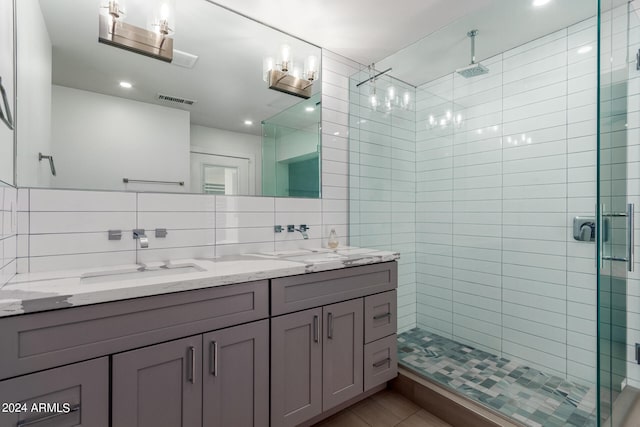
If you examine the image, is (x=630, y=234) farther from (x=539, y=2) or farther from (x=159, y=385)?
(x=159, y=385)

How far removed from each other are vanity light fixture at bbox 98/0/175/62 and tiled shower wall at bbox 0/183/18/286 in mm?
864

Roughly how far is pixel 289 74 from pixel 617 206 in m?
2.08

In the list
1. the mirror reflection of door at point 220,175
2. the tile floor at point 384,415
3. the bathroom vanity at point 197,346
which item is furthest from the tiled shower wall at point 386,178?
the mirror reflection of door at point 220,175

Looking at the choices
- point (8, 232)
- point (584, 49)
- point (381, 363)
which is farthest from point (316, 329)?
point (584, 49)

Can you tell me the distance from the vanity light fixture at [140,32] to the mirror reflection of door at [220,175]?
0.58m

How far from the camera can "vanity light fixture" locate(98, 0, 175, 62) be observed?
144 cm

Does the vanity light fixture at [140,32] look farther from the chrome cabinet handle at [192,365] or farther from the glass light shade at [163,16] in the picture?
the chrome cabinet handle at [192,365]

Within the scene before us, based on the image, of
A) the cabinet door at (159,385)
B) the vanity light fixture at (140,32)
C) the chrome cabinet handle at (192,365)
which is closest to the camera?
the cabinet door at (159,385)

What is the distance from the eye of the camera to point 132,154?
59.4 inches

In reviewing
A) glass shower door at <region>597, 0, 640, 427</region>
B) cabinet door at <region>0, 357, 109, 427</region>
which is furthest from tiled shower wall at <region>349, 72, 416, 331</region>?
cabinet door at <region>0, 357, 109, 427</region>

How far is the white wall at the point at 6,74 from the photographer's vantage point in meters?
0.99

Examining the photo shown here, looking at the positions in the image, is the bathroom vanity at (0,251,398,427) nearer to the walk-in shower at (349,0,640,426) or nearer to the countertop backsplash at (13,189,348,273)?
the countertop backsplash at (13,189,348,273)

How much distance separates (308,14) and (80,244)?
6.04 ft

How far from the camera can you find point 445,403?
5.50ft
